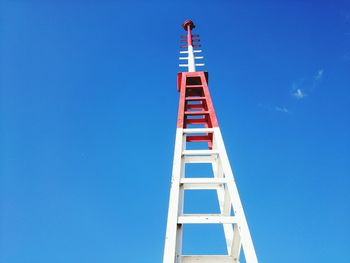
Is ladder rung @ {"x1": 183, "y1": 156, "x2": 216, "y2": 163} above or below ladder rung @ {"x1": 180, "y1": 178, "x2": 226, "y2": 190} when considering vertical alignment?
above

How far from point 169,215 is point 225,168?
1.02 m

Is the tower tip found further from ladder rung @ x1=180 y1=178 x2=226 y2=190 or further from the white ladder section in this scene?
ladder rung @ x1=180 y1=178 x2=226 y2=190

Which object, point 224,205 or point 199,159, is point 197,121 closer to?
point 199,159

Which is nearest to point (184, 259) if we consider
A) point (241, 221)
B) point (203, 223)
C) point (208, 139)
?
point (203, 223)

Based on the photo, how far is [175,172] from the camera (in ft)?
11.1

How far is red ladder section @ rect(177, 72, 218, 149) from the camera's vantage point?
4.83 meters

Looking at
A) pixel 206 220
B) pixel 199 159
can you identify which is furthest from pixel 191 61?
pixel 206 220

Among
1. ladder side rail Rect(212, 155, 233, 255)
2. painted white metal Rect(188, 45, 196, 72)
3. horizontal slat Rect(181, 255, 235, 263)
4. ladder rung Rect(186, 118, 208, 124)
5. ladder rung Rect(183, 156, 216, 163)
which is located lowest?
horizontal slat Rect(181, 255, 235, 263)

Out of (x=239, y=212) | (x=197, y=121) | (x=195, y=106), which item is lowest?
(x=239, y=212)

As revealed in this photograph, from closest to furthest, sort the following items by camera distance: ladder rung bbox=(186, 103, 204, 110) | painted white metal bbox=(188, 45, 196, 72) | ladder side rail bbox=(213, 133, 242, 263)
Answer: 1. ladder side rail bbox=(213, 133, 242, 263)
2. ladder rung bbox=(186, 103, 204, 110)
3. painted white metal bbox=(188, 45, 196, 72)

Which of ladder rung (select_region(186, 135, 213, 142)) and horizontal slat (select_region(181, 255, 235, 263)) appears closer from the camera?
horizontal slat (select_region(181, 255, 235, 263))

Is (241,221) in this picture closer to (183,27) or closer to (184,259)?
(184,259)

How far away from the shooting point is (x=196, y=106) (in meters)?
6.03

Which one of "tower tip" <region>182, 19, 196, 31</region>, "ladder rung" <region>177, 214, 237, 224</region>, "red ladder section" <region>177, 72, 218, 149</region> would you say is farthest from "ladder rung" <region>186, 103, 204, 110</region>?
"tower tip" <region>182, 19, 196, 31</region>
